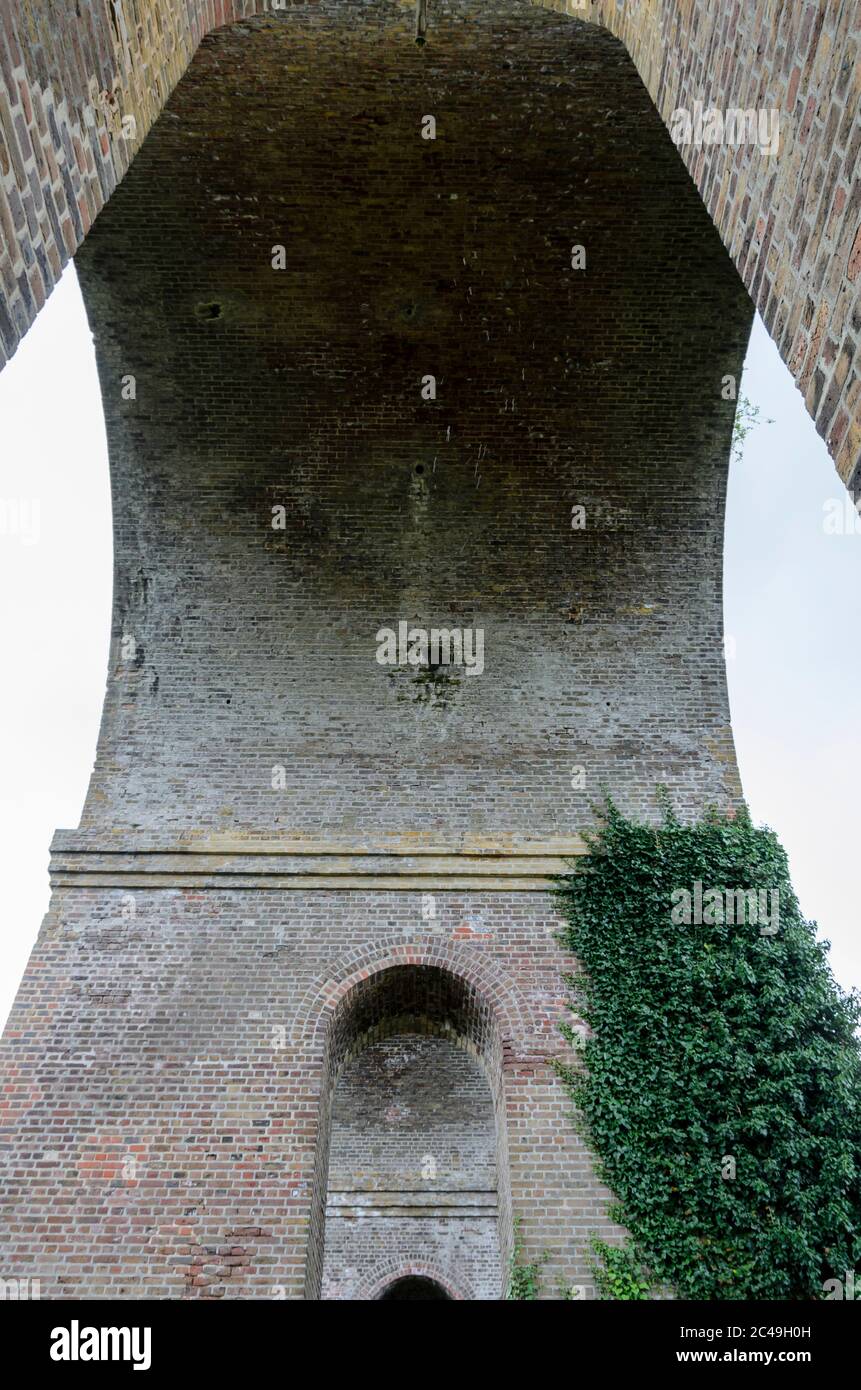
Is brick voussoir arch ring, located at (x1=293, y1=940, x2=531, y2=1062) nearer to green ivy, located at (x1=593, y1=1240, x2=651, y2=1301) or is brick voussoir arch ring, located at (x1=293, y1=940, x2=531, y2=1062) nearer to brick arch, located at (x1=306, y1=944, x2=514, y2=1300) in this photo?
brick arch, located at (x1=306, y1=944, x2=514, y2=1300)

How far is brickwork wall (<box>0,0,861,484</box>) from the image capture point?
2529 mm

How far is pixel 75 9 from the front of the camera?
294 cm

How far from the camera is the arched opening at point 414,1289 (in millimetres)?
12461

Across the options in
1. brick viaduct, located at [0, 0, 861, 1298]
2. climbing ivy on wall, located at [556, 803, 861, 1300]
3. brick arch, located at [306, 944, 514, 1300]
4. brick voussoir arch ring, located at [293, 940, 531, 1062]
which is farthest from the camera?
brick voussoir arch ring, located at [293, 940, 531, 1062]

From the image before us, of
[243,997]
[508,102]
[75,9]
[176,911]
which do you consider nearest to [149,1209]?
[243,997]

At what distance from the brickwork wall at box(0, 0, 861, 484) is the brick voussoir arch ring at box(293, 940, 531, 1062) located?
547cm

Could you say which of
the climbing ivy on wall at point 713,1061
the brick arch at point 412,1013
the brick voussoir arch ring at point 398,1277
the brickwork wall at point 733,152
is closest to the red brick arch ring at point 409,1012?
the brick arch at point 412,1013

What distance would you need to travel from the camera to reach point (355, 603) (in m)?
8.98

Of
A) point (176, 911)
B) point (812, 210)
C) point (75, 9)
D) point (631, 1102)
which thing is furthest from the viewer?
point (176, 911)

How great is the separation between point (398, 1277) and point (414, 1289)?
1168 millimetres

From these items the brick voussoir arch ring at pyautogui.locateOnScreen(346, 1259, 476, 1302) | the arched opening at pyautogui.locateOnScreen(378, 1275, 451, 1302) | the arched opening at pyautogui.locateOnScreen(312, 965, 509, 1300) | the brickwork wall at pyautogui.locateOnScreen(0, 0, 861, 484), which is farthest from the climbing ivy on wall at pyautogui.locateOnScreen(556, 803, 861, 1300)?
the arched opening at pyautogui.locateOnScreen(378, 1275, 451, 1302)

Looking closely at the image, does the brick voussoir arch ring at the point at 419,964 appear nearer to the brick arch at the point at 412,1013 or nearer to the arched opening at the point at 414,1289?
the brick arch at the point at 412,1013

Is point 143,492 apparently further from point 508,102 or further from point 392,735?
point 508,102

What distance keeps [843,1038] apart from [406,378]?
6.61m
